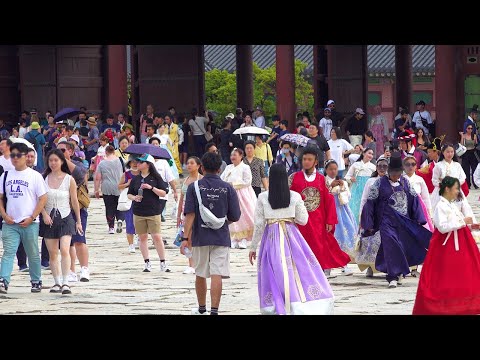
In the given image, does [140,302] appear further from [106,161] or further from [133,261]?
[106,161]

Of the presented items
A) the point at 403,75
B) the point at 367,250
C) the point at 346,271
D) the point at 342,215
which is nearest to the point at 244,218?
the point at 342,215

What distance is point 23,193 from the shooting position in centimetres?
1298

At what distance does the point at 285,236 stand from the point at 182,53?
19372 millimetres

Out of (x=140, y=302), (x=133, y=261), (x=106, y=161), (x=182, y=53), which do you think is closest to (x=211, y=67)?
(x=182, y=53)

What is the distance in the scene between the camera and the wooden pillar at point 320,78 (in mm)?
31438

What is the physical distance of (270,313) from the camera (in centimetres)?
1088

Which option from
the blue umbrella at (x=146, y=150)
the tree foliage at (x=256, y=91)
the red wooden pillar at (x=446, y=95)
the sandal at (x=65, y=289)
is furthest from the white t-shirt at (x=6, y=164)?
the tree foliage at (x=256, y=91)

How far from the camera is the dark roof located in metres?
49.7

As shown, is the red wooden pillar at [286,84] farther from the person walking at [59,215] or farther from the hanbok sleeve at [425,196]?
the person walking at [59,215]

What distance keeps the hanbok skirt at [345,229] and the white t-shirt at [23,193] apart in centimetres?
375

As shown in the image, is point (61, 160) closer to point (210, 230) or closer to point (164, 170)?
point (210, 230)

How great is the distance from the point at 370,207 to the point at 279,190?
2.85m

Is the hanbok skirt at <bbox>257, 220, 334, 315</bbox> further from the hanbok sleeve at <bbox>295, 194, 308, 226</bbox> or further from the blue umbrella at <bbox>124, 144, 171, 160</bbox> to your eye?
the blue umbrella at <bbox>124, 144, 171, 160</bbox>
